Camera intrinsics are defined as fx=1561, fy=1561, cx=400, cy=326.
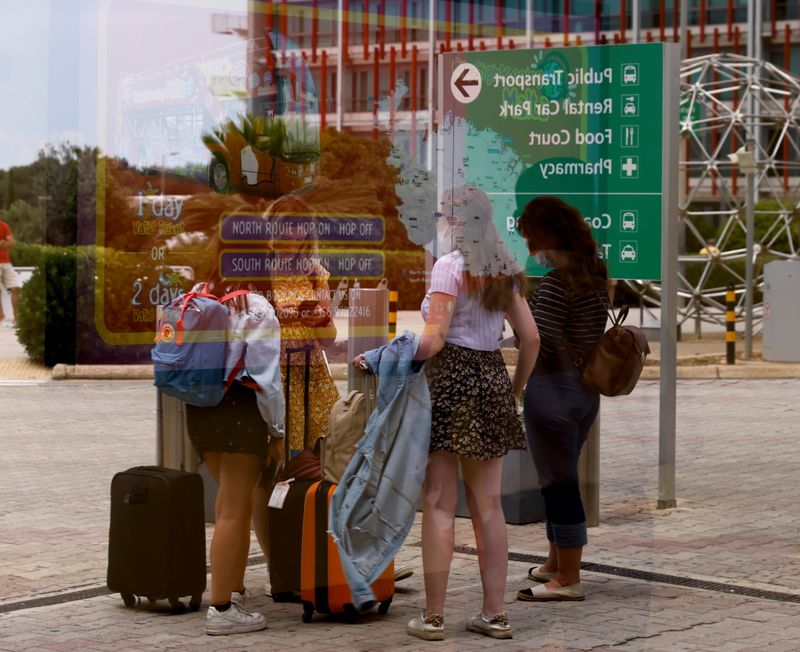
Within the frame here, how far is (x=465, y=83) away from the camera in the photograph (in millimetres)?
5715

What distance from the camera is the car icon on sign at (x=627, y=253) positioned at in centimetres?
817

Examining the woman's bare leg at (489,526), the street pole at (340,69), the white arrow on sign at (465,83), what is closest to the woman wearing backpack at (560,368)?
the woman's bare leg at (489,526)

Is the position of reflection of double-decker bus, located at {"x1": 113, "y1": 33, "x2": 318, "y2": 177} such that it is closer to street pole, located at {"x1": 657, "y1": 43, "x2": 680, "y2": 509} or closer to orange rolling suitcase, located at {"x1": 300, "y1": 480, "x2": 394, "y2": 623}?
orange rolling suitcase, located at {"x1": 300, "y1": 480, "x2": 394, "y2": 623}

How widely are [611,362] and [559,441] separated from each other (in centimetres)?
39

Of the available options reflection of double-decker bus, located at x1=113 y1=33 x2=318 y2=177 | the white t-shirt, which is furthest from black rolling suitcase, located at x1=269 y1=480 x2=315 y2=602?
reflection of double-decker bus, located at x1=113 y1=33 x2=318 y2=177

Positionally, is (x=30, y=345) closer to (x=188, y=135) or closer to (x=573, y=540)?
(x=188, y=135)

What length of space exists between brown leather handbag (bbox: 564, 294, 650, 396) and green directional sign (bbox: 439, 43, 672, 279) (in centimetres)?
40

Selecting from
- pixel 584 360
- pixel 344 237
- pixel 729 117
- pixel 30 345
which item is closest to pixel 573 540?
pixel 584 360

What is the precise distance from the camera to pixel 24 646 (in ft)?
18.1

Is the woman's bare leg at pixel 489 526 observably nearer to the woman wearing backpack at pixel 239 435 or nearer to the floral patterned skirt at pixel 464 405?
the floral patterned skirt at pixel 464 405

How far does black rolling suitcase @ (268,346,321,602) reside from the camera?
6023mm

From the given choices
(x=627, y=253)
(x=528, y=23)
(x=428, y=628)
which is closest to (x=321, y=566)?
(x=428, y=628)

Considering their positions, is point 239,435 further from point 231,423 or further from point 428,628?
point 428,628

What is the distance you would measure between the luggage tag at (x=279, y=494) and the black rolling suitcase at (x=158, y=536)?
0.92 ft
